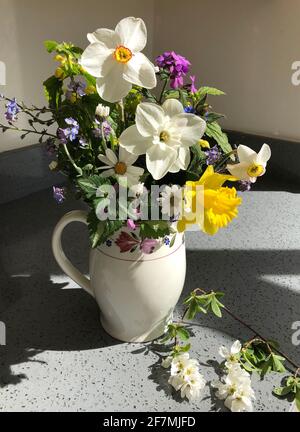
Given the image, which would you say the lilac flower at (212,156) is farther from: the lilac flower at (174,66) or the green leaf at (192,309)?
the green leaf at (192,309)

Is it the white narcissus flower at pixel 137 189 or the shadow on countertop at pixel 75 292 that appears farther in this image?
the shadow on countertop at pixel 75 292

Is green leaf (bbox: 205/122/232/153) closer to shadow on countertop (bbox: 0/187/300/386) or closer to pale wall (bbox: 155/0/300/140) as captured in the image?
shadow on countertop (bbox: 0/187/300/386)

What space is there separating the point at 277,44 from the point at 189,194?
0.75m

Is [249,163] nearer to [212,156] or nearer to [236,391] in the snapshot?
[212,156]

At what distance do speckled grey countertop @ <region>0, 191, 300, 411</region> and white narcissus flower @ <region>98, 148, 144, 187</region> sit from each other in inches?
10.1

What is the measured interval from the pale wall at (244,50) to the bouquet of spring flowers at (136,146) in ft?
2.04

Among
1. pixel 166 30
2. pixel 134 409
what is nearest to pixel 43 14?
pixel 166 30

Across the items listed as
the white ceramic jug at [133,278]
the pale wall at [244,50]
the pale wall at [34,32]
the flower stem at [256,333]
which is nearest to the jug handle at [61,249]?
the white ceramic jug at [133,278]

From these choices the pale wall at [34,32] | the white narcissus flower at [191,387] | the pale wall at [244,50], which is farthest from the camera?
the pale wall at [244,50]

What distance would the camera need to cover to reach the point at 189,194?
473 mm

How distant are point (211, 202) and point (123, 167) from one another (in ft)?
0.32

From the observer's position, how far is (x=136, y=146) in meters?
0.46

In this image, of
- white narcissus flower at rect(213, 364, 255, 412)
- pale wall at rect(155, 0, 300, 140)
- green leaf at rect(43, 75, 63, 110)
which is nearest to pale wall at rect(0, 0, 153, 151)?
pale wall at rect(155, 0, 300, 140)

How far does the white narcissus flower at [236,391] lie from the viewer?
53 cm
